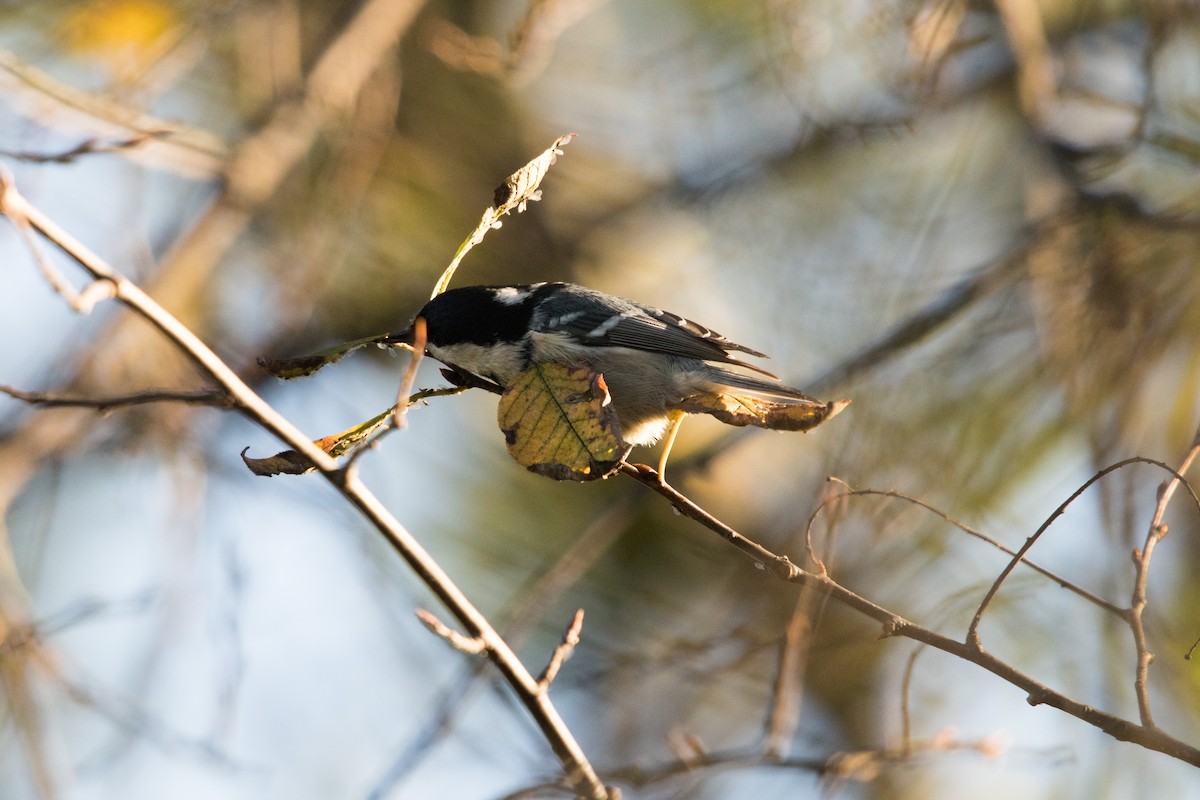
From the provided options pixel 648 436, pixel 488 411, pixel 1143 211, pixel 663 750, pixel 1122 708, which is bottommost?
pixel 1122 708

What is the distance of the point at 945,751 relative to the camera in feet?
6.52

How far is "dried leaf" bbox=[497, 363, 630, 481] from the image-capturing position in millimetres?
1569

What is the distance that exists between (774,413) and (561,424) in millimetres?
354

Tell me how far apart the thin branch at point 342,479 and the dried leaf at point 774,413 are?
1.82 ft

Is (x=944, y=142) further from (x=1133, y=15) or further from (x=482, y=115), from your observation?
(x=482, y=115)

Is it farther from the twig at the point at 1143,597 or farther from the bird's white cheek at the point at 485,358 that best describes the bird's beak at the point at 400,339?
the twig at the point at 1143,597

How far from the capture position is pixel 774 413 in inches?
67.6

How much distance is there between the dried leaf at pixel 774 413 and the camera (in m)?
1.63

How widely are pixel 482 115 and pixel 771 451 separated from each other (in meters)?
2.33

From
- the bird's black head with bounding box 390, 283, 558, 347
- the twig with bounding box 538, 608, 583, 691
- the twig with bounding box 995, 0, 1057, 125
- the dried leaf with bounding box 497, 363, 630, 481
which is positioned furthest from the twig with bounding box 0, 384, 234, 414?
the twig with bounding box 995, 0, 1057, 125

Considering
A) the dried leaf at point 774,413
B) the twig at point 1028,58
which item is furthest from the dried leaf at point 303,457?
the twig at point 1028,58

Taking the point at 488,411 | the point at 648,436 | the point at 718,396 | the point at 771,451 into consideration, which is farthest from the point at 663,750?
the point at 718,396

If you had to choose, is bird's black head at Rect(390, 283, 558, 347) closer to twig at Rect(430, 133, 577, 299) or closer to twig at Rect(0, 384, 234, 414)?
twig at Rect(430, 133, 577, 299)

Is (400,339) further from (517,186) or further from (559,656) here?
(559,656)
